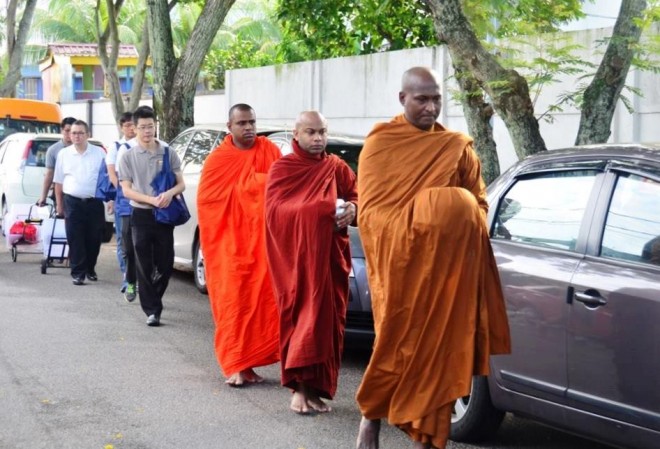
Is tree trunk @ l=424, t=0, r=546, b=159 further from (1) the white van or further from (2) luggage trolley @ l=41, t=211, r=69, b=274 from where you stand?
(1) the white van

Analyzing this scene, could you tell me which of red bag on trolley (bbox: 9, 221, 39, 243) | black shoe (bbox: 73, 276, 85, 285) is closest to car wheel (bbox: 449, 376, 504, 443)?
black shoe (bbox: 73, 276, 85, 285)

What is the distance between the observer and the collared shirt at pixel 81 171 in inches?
513

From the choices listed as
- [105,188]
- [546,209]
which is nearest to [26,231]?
[105,188]

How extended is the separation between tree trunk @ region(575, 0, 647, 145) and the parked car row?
376 centimetres

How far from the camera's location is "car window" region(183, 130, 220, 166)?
39.9 feet

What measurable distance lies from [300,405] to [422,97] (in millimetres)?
2396

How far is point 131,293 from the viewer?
11648mm

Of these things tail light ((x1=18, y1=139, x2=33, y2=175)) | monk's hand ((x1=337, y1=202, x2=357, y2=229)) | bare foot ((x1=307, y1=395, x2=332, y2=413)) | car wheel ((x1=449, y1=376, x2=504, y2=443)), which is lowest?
bare foot ((x1=307, y1=395, x2=332, y2=413))

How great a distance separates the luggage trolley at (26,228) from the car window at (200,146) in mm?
3158

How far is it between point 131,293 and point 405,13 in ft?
29.3

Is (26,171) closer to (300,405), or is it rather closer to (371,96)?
(371,96)

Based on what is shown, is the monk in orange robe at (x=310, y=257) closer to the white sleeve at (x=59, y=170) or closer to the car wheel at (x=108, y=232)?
the white sleeve at (x=59, y=170)

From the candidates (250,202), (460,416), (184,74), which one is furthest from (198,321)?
(184,74)

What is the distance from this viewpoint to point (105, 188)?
12.6 m
